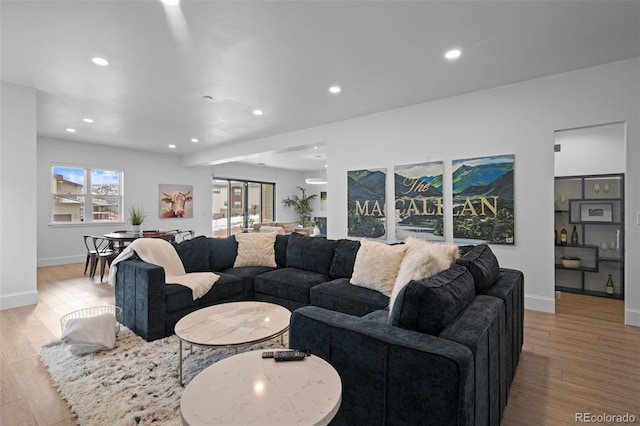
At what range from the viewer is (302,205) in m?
11.6

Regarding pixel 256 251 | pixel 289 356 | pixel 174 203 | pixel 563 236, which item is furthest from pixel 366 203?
pixel 174 203

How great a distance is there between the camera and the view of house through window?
9795mm

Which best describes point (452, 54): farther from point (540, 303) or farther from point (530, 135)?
point (540, 303)

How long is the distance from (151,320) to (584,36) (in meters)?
4.64

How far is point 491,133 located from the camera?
12.8 feet

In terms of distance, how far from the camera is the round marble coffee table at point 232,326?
1970 millimetres

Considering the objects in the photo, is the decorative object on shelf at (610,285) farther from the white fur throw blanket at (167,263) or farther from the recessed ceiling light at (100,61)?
the recessed ceiling light at (100,61)

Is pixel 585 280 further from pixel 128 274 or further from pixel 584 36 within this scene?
pixel 128 274

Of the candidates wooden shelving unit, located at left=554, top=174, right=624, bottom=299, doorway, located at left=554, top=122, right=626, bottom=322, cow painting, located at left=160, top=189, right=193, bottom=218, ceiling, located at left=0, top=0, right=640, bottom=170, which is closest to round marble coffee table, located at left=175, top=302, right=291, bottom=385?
ceiling, located at left=0, top=0, right=640, bottom=170

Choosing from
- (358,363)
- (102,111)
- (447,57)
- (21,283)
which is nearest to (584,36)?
(447,57)

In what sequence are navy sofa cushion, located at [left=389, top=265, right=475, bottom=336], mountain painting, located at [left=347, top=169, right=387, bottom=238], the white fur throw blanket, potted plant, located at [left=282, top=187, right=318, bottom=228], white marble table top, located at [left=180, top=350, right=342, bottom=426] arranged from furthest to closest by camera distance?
potted plant, located at [left=282, top=187, right=318, bottom=228], mountain painting, located at [left=347, top=169, right=387, bottom=238], the white fur throw blanket, navy sofa cushion, located at [left=389, top=265, right=475, bottom=336], white marble table top, located at [left=180, top=350, right=342, bottom=426]

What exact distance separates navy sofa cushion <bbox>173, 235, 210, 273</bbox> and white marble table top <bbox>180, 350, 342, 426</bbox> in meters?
2.45

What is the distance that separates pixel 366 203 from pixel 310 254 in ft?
5.47

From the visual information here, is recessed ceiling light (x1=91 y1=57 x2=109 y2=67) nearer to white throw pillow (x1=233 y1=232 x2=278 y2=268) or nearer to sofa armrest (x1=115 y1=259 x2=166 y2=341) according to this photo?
sofa armrest (x1=115 y1=259 x2=166 y2=341)
